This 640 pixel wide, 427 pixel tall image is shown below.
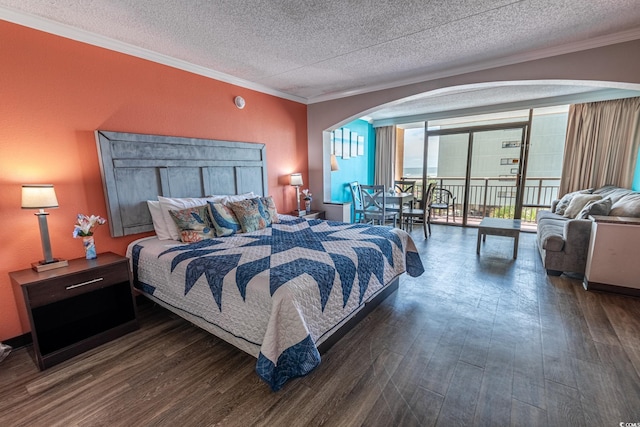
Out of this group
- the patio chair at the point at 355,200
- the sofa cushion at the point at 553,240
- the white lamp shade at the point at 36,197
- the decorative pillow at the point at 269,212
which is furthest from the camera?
the patio chair at the point at 355,200

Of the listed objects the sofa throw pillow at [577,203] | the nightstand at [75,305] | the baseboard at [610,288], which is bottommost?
the baseboard at [610,288]

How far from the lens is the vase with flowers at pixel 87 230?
2.20 metres

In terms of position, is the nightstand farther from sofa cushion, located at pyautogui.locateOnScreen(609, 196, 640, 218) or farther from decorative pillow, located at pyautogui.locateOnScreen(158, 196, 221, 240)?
sofa cushion, located at pyautogui.locateOnScreen(609, 196, 640, 218)

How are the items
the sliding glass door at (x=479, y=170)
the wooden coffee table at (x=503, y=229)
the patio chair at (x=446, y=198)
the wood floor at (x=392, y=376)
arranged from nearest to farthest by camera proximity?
the wood floor at (x=392, y=376)
the wooden coffee table at (x=503, y=229)
the sliding glass door at (x=479, y=170)
the patio chair at (x=446, y=198)

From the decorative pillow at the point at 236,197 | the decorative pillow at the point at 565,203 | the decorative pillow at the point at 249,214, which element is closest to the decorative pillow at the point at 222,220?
the decorative pillow at the point at 249,214

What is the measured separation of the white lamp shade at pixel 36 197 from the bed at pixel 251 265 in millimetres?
517

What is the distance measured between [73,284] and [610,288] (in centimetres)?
469

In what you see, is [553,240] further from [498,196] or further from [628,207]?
[498,196]

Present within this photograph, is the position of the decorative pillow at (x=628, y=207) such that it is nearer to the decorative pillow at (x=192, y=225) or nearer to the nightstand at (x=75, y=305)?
the decorative pillow at (x=192, y=225)

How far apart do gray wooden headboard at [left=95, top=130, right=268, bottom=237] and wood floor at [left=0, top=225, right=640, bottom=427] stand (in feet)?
3.35

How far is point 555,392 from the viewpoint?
1561 millimetres

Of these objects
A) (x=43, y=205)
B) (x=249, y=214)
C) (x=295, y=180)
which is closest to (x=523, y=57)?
(x=295, y=180)

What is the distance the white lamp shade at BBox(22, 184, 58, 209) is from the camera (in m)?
1.91

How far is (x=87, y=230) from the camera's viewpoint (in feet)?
7.31
